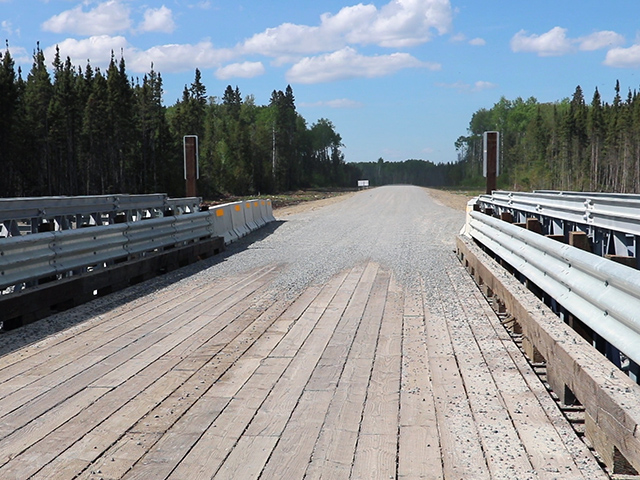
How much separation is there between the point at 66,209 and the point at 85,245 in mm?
593

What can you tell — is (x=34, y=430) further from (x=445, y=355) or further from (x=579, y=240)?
(x=579, y=240)

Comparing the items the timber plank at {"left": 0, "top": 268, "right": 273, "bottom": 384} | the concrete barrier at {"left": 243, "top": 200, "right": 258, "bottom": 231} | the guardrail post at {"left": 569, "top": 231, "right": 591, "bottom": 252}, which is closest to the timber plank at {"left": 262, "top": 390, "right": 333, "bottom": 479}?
the timber plank at {"left": 0, "top": 268, "right": 273, "bottom": 384}

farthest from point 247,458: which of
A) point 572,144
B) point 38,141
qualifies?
point 572,144

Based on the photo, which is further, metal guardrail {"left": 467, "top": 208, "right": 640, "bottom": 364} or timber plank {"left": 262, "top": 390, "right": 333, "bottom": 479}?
metal guardrail {"left": 467, "top": 208, "right": 640, "bottom": 364}

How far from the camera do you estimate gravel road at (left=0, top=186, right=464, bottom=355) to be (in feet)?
27.7

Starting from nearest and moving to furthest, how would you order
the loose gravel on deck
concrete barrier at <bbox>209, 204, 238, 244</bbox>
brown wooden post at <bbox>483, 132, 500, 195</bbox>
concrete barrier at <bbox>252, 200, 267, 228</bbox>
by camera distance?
the loose gravel on deck → concrete barrier at <bbox>209, 204, 238, 244</bbox> → brown wooden post at <bbox>483, 132, 500, 195</bbox> → concrete barrier at <bbox>252, 200, 267, 228</bbox>

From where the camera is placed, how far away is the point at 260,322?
7.68 meters

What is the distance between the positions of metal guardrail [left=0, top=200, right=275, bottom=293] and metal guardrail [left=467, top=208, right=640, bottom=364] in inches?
223

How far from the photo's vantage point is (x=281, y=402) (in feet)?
15.9

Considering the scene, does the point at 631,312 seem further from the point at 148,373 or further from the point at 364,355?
the point at 148,373

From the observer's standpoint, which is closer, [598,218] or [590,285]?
[590,285]

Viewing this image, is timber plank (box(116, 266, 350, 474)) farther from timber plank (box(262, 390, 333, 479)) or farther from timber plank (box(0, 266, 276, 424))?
timber plank (box(0, 266, 276, 424))

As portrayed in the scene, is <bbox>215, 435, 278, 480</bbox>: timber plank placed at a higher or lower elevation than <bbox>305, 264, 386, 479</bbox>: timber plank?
higher

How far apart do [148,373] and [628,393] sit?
3.67m
